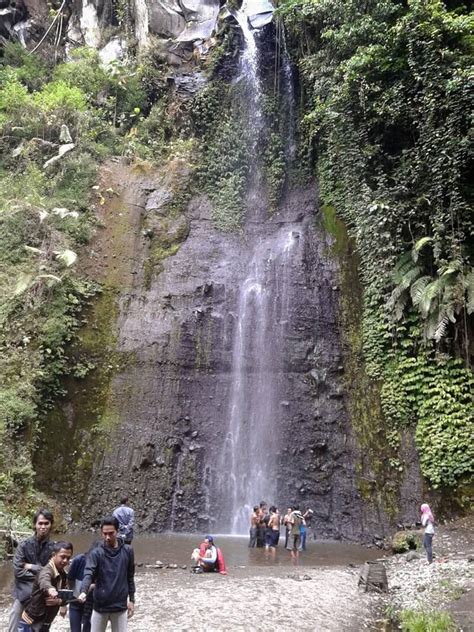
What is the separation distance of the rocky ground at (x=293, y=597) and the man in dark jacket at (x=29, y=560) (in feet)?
6.45

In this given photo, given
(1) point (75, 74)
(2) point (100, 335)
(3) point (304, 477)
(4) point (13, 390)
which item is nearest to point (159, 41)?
(1) point (75, 74)

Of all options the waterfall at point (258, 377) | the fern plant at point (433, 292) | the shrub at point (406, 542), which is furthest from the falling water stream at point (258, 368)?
the fern plant at point (433, 292)

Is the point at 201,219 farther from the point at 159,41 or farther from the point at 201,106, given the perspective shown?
the point at 159,41

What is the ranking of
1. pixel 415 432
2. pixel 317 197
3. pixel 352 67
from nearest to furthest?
pixel 415 432 < pixel 352 67 < pixel 317 197

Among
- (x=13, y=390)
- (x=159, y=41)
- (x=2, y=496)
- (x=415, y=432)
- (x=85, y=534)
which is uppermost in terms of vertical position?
(x=159, y=41)

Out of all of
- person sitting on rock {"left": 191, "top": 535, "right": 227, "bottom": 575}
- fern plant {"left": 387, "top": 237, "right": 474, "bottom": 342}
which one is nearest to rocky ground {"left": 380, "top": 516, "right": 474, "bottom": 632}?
person sitting on rock {"left": 191, "top": 535, "right": 227, "bottom": 575}

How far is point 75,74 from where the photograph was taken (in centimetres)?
2477

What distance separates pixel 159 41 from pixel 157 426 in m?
21.1

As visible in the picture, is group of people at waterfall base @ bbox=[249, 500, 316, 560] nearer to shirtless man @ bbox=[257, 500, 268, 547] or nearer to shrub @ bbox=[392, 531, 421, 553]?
shirtless man @ bbox=[257, 500, 268, 547]

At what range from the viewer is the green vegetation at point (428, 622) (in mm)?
5805

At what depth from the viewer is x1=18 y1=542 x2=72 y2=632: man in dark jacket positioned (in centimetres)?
429

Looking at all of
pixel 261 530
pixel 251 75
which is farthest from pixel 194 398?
pixel 251 75

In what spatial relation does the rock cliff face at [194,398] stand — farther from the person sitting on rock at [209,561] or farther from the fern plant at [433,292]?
the person sitting on rock at [209,561]

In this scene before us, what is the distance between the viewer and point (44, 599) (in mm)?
4340
